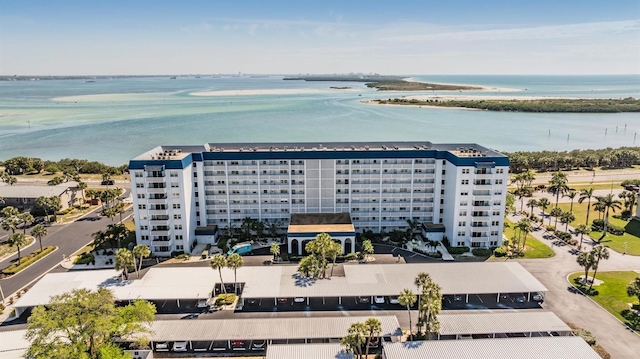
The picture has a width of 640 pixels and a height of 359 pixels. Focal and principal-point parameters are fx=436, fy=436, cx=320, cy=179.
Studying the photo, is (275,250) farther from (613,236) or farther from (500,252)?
(613,236)

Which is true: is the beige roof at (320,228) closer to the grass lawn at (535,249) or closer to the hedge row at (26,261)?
the grass lawn at (535,249)

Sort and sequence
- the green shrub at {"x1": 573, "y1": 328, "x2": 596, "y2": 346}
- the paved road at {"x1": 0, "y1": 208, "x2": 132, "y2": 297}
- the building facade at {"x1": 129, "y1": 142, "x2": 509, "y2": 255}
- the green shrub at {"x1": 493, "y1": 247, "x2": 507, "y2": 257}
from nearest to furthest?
the green shrub at {"x1": 573, "y1": 328, "x2": 596, "y2": 346}, the paved road at {"x1": 0, "y1": 208, "x2": 132, "y2": 297}, the green shrub at {"x1": 493, "y1": 247, "x2": 507, "y2": 257}, the building facade at {"x1": 129, "y1": 142, "x2": 509, "y2": 255}

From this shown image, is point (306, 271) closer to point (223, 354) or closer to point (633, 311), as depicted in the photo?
point (223, 354)

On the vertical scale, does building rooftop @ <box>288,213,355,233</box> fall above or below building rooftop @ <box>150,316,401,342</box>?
above

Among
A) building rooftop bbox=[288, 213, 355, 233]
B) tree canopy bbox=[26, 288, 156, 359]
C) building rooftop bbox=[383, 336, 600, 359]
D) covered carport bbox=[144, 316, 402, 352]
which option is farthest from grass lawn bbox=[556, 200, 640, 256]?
tree canopy bbox=[26, 288, 156, 359]

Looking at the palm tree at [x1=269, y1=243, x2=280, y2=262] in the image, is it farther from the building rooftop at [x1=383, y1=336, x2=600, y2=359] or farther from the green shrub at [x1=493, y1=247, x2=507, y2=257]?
the green shrub at [x1=493, y1=247, x2=507, y2=257]

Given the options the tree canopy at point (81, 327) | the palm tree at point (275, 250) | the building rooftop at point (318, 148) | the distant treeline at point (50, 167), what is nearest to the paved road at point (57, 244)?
the building rooftop at point (318, 148)

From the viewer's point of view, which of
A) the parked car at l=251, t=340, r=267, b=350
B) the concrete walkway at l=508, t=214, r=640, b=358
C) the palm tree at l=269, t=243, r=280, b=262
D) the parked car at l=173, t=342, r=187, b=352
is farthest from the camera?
the palm tree at l=269, t=243, r=280, b=262
